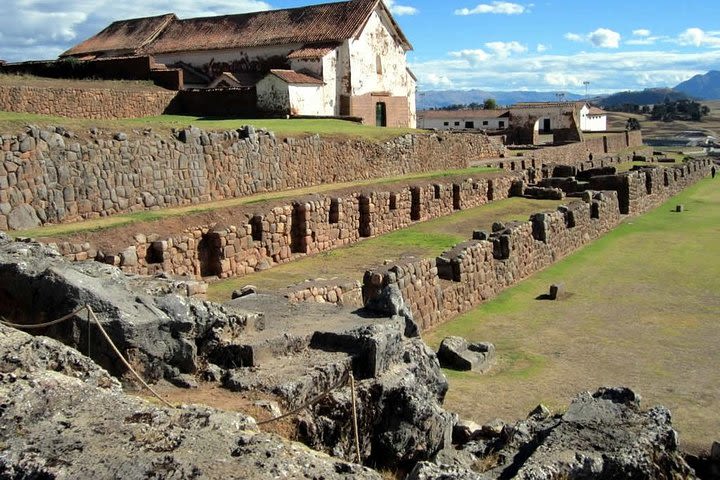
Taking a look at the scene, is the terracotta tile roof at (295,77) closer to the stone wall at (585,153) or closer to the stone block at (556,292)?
the stone wall at (585,153)

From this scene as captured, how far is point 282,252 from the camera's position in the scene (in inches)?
770

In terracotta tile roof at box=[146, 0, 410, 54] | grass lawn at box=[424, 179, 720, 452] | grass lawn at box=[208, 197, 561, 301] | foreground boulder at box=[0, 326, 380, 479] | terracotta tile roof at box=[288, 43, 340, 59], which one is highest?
terracotta tile roof at box=[146, 0, 410, 54]

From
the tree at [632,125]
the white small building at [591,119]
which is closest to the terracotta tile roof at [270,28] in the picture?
the white small building at [591,119]

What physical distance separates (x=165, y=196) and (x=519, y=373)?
9853 millimetres

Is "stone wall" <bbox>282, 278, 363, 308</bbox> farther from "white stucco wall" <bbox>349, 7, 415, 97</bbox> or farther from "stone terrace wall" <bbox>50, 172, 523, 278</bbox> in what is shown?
"white stucco wall" <bbox>349, 7, 415, 97</bbox>

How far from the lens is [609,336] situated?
47.1 feet

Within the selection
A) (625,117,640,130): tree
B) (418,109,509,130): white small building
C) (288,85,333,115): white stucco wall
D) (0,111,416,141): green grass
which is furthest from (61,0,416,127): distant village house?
(625,117,640,130): tree

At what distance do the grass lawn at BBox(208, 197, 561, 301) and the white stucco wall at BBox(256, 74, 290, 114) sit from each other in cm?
1088

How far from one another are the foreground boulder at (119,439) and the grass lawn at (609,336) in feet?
18.7

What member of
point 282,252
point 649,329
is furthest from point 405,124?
point 649,329

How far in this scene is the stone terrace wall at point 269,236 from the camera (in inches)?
611

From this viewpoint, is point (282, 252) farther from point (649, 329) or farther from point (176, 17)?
point (176, 17)

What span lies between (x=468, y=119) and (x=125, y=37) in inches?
1580

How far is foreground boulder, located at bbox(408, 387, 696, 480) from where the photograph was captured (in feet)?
20.4
